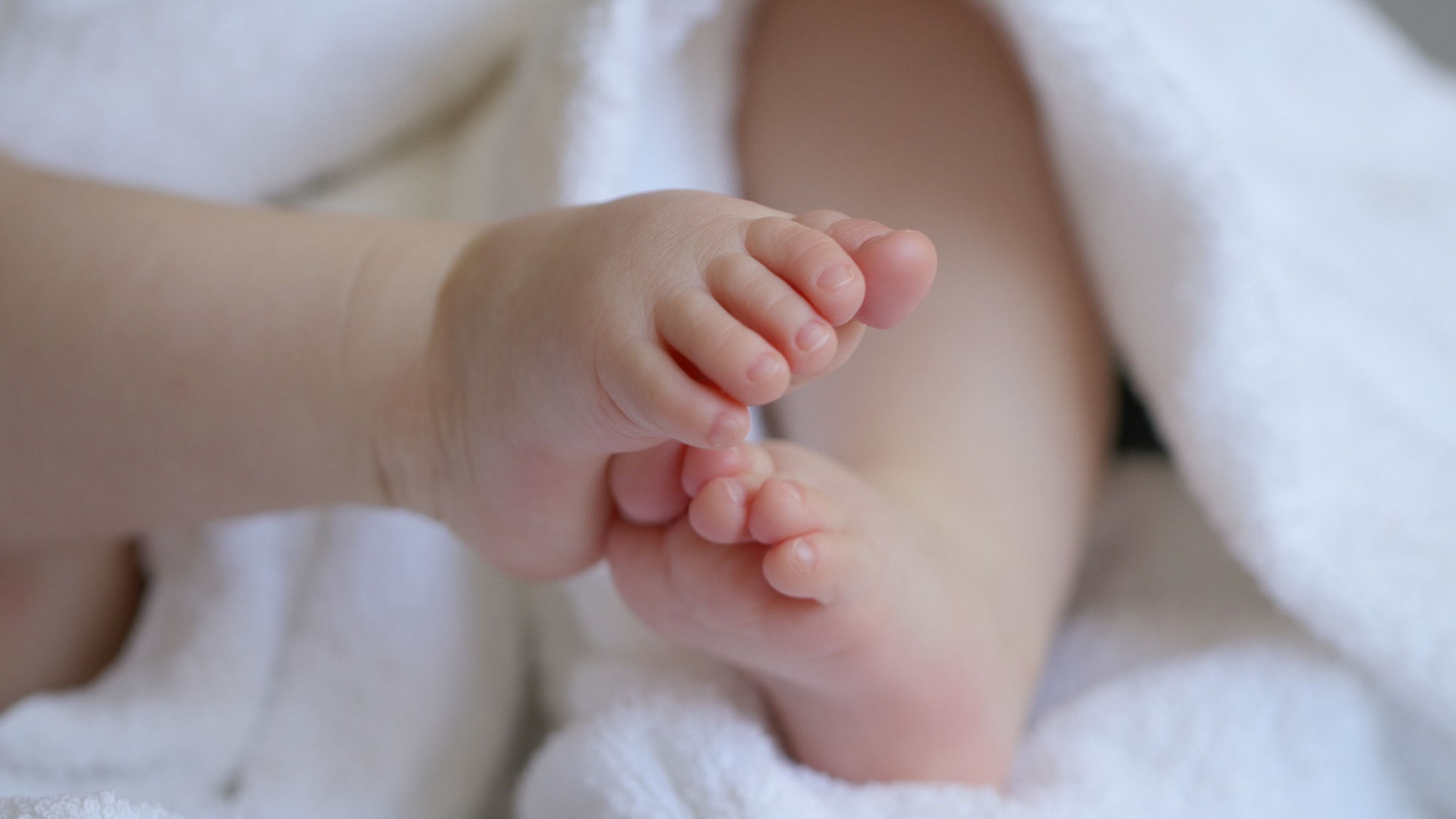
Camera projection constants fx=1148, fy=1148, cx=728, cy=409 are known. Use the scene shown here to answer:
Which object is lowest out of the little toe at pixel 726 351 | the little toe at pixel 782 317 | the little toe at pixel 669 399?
the little toe at pixel 669 399

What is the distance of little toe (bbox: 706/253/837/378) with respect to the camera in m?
0.35

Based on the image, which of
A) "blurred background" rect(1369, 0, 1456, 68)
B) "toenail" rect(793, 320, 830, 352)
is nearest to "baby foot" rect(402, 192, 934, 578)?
"toenail" rect(793, 320, 830, 352)

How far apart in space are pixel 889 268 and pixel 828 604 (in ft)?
0.44

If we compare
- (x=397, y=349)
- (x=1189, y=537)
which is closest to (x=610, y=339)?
(x=397, y=349)

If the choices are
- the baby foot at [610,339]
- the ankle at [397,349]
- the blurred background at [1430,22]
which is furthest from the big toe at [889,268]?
the blurred background at [1430,22]

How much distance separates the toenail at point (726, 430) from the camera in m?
0.35

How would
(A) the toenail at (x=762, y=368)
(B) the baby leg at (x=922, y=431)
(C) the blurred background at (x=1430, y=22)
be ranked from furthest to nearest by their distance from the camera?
(C) the blurred background at (x=1430, y=22) < (B) the baby leg at (x=922, y=431) < (A) the toenail at (x=762, y=368)

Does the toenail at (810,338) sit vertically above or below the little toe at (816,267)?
below

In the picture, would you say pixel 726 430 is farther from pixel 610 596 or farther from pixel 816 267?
pixel 610 596

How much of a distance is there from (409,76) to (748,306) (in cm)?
43

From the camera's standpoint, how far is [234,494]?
20.2 inches

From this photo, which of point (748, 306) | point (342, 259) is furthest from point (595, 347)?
point (342, 259)

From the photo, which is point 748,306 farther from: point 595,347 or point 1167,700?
point 1167,700

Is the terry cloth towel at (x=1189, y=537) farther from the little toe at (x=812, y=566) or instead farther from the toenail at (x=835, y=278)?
the toenail at (x=835, y=278)
